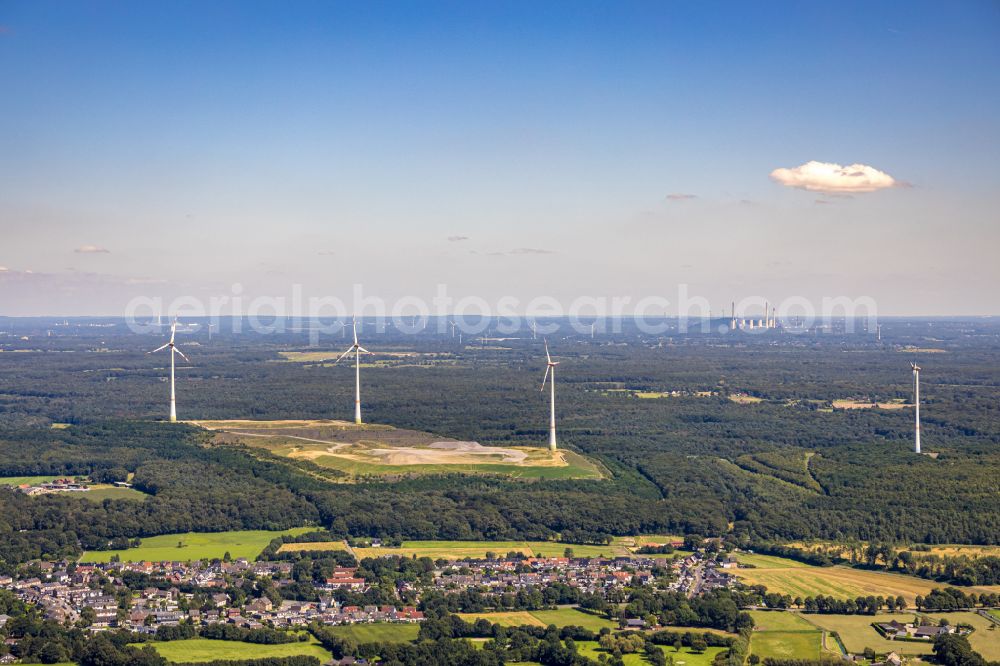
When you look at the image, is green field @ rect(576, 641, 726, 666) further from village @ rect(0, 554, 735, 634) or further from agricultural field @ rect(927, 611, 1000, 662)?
agricultural field @ rect(927, 611, 1000, 662)

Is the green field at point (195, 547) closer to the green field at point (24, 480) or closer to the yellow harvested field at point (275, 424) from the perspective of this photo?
the green field at point (24, 480)

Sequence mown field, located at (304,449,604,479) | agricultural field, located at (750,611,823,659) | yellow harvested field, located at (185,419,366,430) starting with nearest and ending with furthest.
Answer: agricultural field, located at (750,611,823,659)
mown field, located at (304,449,604,479)
yellow harvested field, located at (185,419,366,430)

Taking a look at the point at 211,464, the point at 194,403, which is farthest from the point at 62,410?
the point at 211,464

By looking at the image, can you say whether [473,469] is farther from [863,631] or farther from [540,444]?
[863,631]

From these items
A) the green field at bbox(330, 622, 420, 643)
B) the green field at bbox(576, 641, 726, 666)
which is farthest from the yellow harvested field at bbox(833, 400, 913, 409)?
the green field at bbox(330, 622, 420, 643)

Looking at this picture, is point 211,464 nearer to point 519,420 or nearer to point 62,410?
point 519,420
